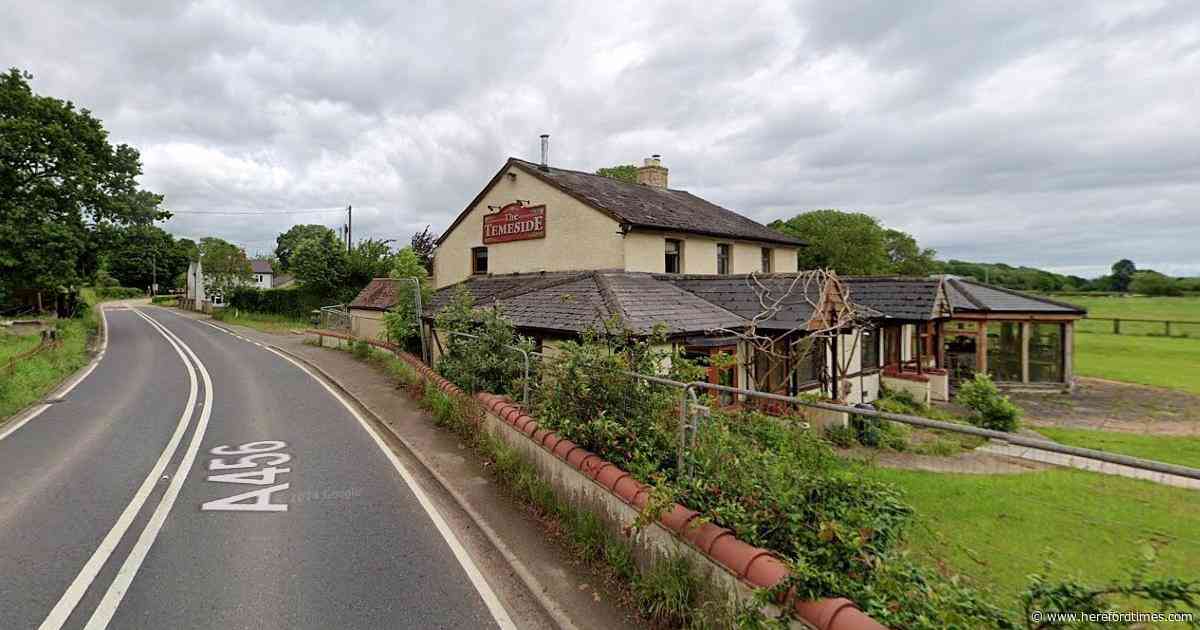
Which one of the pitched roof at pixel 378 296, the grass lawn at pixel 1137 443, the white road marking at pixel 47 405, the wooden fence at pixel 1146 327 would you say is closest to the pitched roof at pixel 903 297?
the grass lawn at pixel 1137 443

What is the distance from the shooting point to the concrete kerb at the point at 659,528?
10.9ft

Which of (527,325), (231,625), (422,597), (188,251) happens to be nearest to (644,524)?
(422,597)

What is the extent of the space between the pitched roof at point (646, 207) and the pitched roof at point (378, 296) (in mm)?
5929

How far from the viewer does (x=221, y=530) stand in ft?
21.6

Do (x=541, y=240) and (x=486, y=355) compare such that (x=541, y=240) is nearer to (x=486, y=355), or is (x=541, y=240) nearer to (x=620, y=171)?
(x=486, y=355)

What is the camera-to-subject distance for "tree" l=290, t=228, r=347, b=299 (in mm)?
43031

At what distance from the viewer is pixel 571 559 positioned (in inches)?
230

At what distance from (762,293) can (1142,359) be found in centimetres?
2852

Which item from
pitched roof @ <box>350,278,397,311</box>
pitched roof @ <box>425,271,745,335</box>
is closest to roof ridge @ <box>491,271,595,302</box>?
pitched roof @ <box>425,271,745,335</box>

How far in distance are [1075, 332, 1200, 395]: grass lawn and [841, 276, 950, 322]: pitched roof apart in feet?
35.9

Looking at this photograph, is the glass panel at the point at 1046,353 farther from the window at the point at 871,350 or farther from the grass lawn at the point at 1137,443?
the grass lawn at the point at 1137,443

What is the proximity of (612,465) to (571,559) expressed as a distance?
105cm

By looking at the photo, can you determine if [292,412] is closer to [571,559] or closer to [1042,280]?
[571,559]

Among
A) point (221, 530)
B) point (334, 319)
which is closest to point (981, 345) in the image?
point (221, 530)
